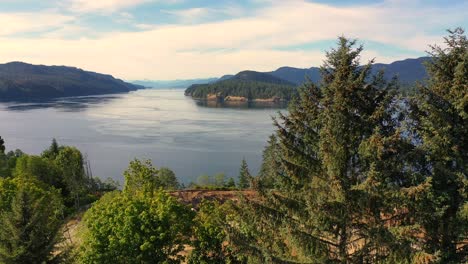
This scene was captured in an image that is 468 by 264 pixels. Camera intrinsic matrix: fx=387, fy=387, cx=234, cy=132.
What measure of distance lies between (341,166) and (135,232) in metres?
9.46

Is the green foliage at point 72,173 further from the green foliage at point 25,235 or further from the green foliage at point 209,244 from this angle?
the green foliage at point 209,244

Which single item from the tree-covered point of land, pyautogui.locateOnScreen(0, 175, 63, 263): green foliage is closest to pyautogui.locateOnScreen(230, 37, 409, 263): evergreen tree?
the tree-covered point of land

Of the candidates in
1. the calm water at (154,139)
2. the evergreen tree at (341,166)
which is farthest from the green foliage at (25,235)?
the calm water at (154,139)

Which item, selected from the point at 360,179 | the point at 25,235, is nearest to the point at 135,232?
the point at 25,235

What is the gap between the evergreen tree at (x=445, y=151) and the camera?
1111 cm

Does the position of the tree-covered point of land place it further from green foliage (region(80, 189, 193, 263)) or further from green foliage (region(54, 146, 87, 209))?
green foliage (region(54, 146, 87, 209))

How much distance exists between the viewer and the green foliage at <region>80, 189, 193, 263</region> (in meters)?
15.7

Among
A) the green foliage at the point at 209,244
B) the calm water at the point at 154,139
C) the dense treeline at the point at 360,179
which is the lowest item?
the calm water at the point at 154,139

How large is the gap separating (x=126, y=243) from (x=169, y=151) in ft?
219

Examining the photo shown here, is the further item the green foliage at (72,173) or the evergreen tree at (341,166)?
the green foliage at (72,173)

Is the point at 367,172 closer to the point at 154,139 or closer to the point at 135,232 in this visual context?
the point at 135,232

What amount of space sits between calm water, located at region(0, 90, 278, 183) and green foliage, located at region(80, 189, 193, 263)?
51.0m

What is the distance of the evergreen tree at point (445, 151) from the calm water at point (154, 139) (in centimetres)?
5794

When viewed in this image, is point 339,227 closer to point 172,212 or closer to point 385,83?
point 385,83
